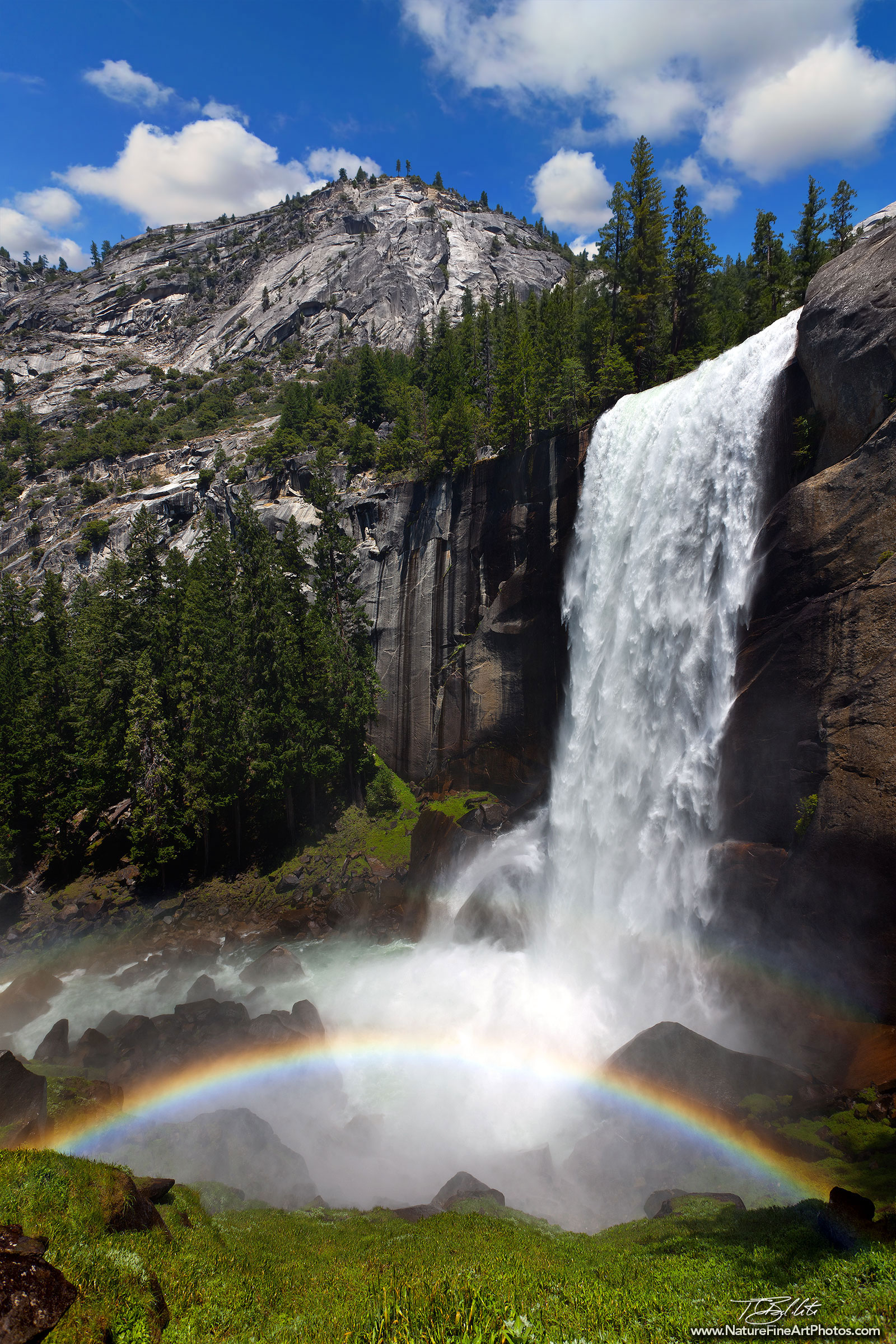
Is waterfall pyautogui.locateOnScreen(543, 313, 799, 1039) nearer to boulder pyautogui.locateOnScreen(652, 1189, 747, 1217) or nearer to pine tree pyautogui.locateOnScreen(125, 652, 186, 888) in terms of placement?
boulder pyautogui.locateOnScreen(652, 1189, 747, 1217)

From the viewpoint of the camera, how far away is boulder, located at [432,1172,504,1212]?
13.5 m

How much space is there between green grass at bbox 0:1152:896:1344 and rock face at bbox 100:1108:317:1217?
3.35m

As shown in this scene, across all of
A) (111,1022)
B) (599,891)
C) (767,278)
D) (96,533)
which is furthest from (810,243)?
(96,533)

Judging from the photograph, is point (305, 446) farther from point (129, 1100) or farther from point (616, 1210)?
point (616, 1210)

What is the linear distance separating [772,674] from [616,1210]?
14575 mm

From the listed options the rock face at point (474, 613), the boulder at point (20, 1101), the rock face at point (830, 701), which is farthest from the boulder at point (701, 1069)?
the rock face at point (474, 613)

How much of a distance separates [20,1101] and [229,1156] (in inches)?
205

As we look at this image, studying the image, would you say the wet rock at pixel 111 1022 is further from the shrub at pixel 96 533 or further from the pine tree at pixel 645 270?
the shrub at pixel 96 533

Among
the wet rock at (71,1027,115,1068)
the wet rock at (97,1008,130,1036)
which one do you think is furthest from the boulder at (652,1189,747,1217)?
the wet rock at (97,1008,130,1036)

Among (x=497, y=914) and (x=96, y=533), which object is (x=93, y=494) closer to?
(x=96, y=533)

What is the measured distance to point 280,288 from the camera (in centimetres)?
13512

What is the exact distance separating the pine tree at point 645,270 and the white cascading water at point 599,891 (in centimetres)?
1091

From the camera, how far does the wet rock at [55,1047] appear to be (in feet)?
67.3

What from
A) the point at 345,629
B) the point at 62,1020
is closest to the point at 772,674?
the point at 62,1020
